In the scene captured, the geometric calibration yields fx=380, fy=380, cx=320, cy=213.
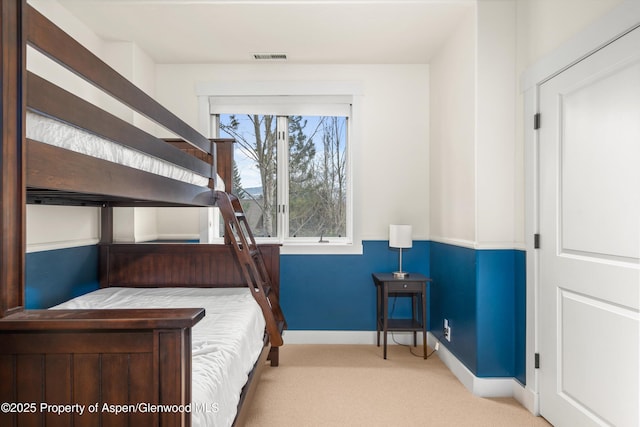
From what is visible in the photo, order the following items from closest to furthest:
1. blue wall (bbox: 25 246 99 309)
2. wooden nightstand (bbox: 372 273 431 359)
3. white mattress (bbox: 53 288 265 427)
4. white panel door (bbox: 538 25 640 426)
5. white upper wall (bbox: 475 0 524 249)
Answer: white mattress (bbox: 53 288 265 427)
white panel door (bbox: 538 25 640 426)
blue wall (bbox: 25 246 99 309)
white upper wall (bbox: 475 0 524 249)
wooden nightstand (bbox: 372 273 431 359)

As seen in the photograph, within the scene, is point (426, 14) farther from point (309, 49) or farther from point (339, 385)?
point (339, 385)

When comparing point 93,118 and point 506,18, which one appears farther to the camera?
point 506,18

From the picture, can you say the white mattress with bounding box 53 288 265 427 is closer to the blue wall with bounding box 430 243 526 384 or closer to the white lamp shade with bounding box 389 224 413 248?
the white lamp shade with bounding box 389 224 413 248

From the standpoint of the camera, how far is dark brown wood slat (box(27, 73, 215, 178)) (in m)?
0.97

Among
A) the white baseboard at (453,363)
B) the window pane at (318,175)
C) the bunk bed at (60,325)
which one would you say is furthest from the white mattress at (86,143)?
the white baseboard at (453,363)

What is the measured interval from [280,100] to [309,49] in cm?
56

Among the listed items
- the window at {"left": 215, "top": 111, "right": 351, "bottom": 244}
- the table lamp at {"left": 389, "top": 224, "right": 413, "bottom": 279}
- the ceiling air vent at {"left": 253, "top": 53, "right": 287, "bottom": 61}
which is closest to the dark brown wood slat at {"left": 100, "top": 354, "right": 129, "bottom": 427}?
the table lamp at {"left": 389, "top": 224, "right": 413, "bottom": 279}

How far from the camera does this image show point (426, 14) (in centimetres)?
274

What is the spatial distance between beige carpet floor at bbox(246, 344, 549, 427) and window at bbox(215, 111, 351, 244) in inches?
46.9

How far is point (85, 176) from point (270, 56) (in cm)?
263

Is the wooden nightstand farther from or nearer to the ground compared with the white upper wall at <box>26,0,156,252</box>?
nearer to the ground

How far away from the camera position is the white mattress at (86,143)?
1.00 m

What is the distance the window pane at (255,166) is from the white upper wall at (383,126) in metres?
0.37

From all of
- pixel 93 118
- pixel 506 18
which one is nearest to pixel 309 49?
pixel 506 18
